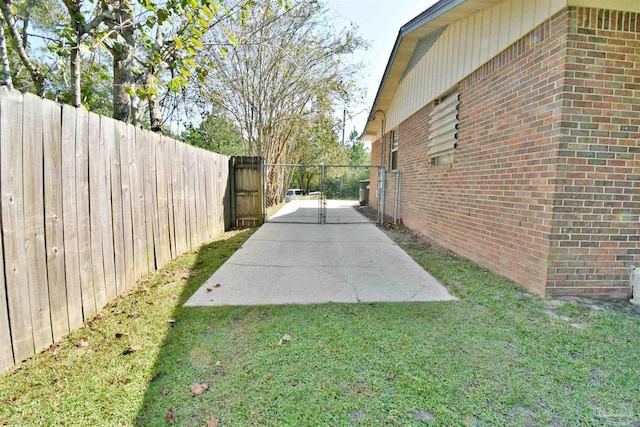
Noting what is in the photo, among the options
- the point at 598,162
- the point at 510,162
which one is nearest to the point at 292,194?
the point at 510,162

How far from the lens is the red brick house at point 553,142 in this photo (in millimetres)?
3045

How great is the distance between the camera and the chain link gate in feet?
30.6

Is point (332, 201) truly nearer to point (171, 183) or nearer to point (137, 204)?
point (171, 183)

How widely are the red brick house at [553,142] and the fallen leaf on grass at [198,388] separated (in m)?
3.32

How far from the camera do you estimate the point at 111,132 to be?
10.6ft

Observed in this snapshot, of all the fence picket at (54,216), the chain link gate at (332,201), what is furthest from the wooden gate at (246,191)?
the fence picket at (54,216)

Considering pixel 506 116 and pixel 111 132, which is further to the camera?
pixel 506 116

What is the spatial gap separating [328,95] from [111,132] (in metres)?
10.3

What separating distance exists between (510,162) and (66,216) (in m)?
4.62

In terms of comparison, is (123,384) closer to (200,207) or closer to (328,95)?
(200,207)

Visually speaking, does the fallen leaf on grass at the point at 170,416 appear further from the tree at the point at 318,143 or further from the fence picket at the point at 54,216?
the tree at the point at 318,143

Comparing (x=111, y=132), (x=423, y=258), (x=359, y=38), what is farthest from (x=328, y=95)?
(x=111, y=132)

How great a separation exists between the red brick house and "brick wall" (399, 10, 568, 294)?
1cm

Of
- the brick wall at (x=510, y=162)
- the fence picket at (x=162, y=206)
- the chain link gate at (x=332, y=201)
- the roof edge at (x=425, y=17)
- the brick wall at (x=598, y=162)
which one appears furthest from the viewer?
the chain link gate at (x=332, y=201)
